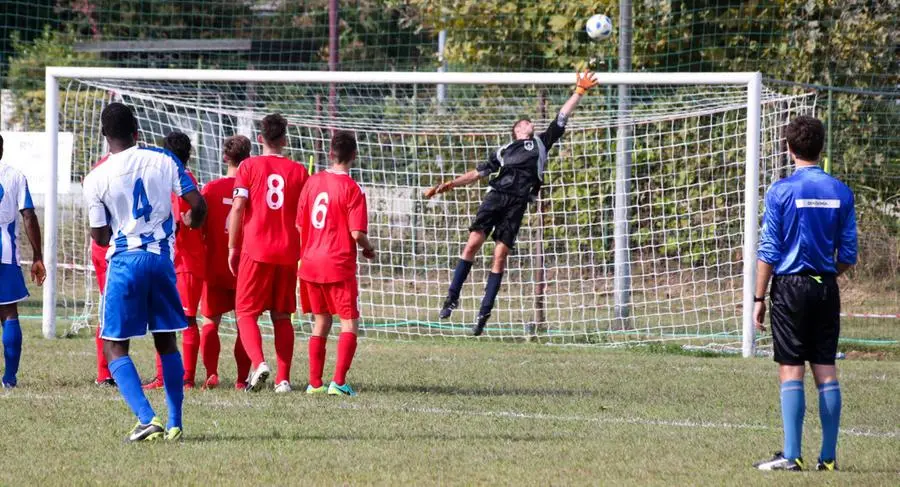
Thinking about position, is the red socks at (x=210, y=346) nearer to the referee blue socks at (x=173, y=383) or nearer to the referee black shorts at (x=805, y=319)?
the referee blue socks at (x=173, y=383)

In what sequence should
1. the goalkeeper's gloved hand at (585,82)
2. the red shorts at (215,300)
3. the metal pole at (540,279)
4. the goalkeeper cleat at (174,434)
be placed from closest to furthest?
the goalkeeper cleat at (174,434) → the red shorts at (215,300) → the goalkeeper's gloved hand at (585,82) → the metal pole at (540,279)

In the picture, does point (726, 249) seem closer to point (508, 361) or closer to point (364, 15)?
point (508, 361)

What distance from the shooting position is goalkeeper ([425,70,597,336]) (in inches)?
487

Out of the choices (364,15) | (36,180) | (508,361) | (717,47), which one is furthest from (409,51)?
(508,361)

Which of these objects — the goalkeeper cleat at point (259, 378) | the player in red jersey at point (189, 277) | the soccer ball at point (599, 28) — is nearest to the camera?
the goalkeeper cleat at point (259, 378)

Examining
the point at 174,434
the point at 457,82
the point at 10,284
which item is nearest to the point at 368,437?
the point at 174,434

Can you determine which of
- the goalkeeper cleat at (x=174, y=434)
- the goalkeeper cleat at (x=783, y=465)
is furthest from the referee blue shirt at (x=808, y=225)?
the goalkeeper cleat at (x=174, y=434)

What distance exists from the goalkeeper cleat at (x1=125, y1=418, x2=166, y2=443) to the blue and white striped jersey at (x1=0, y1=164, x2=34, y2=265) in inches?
119

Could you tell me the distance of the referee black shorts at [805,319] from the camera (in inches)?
255

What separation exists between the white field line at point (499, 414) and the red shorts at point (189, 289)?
839 millimetres

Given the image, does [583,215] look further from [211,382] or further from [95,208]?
[95,208]

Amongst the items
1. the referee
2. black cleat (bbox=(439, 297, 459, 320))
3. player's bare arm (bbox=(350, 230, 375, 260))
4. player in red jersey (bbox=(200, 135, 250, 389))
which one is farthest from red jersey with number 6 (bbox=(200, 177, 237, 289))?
the referee

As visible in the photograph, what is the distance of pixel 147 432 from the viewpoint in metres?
6.82

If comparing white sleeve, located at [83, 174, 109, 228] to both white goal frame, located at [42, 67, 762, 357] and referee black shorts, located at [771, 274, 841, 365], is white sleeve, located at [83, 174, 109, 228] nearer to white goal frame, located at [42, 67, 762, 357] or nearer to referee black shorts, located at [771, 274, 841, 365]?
referee black shorts, located at [771, 274, 841, 365]
